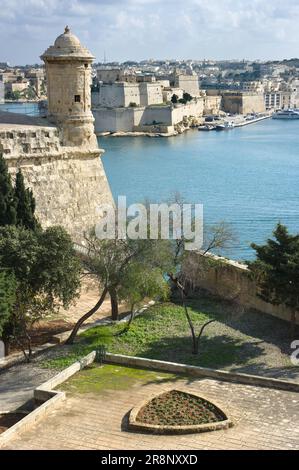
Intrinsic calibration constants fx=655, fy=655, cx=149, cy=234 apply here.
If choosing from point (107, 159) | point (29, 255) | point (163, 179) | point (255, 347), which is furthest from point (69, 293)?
point (107, 159)

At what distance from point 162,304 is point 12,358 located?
374 centimetres

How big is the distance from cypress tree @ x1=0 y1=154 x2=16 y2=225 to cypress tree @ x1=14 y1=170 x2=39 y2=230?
14 cm

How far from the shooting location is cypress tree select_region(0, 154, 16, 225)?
41.0 feet

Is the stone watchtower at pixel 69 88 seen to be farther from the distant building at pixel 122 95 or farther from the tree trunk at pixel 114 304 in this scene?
the distant building at pixel 122 95

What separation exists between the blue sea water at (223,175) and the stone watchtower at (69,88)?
5.11 meters

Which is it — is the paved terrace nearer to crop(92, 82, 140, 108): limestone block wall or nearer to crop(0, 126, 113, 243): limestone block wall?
crop(0, 126, 113, 243): limestone block wall

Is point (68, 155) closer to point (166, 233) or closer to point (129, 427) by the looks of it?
point (166, 233)

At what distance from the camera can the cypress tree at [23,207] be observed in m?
12.7

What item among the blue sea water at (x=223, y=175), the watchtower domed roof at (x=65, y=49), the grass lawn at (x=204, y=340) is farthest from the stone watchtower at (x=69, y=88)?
the grass lawn at (x=204, y=340)

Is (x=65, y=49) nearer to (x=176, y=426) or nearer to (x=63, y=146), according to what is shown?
(x=63, y=146)

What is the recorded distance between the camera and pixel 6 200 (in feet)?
41.2

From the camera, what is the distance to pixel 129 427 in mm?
7602

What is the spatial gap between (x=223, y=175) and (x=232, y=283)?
26.1m

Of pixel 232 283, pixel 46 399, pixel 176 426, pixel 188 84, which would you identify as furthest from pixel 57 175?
pixel 188 84
